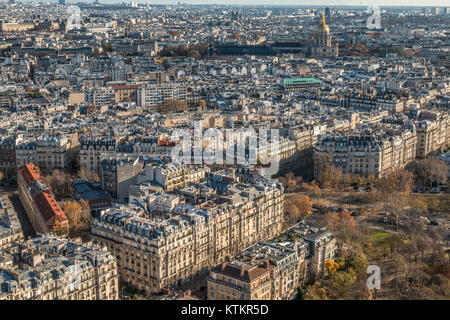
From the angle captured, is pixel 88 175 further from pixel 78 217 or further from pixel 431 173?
pixel 431 173

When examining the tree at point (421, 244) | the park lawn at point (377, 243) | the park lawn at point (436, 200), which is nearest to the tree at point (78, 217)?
the park lawn at point (377, 243)

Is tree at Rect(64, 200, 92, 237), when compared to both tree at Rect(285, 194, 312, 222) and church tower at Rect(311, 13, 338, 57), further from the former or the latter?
church tower at Rect(311, 13, 338, 57)

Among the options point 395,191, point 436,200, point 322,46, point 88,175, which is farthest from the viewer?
point 322,46

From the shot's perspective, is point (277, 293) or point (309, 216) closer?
point (277, 293)

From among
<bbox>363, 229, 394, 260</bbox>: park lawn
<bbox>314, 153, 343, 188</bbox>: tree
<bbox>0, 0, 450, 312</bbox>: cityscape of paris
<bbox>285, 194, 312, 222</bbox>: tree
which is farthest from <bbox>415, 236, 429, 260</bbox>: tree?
<bbox>314, 153, 343, 188</bbox>: tree

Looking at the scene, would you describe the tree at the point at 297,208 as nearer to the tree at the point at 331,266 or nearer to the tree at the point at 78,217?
the tree at the point at 331,266

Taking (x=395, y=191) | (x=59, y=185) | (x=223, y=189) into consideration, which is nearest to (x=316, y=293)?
(x=223, y=189)
